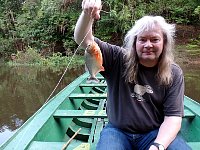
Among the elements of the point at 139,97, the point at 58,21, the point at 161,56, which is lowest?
the point at 58,21

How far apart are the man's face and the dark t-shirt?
0.10 m

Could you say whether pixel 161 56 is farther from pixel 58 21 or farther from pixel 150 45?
pixel 58 21

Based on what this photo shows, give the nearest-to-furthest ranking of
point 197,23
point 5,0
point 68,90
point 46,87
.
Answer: point 68,90, point 46,87, point 197,23, point 5,0

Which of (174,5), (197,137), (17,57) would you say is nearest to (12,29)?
(17,57)

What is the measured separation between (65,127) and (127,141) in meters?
1.47

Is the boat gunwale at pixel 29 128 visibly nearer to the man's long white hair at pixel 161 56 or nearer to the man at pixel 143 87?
the man at pixel 143 87

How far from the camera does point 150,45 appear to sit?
6.67 ft

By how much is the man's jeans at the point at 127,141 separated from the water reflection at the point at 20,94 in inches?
150

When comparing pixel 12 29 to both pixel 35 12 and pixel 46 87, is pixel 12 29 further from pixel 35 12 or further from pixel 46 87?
pixel 46 87

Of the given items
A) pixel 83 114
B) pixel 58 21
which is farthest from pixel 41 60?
pixel 83 114

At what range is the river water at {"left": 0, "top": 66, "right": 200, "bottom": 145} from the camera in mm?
6352

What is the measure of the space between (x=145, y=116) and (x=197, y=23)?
16.5 meters

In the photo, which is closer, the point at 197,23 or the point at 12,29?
the point at 197,23

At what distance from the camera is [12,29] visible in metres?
20.5
